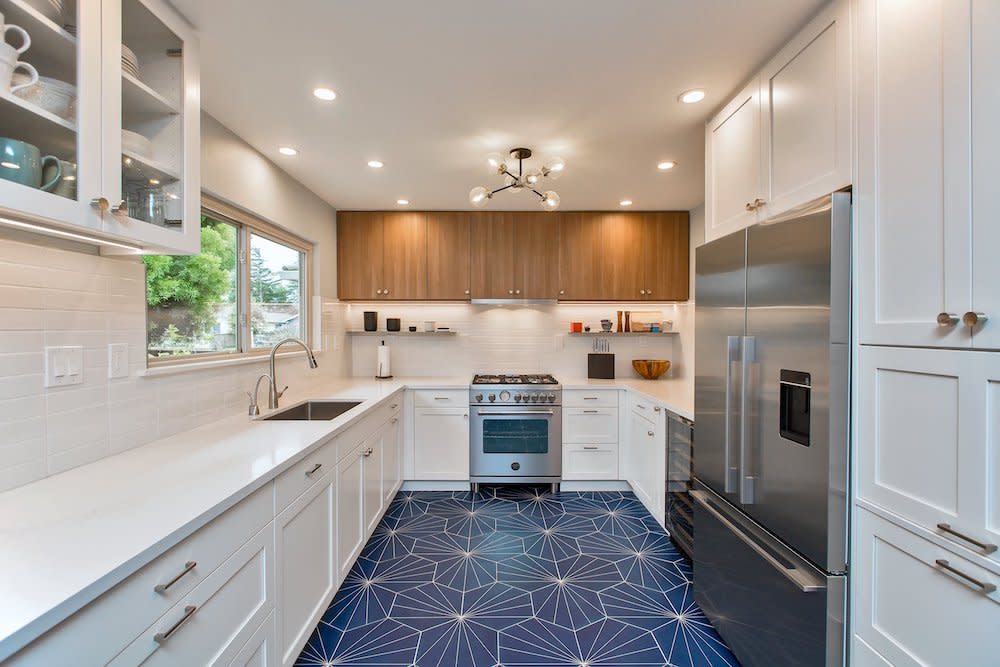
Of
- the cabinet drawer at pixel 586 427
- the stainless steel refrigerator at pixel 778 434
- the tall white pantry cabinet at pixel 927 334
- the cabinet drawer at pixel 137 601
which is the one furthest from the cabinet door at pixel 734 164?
the cabinet drawer at pixel 137 601

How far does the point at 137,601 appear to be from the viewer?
907 mm

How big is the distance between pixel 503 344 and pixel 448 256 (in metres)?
1.02

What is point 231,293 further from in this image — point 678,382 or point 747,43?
point 678,382

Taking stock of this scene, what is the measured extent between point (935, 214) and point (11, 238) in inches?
102

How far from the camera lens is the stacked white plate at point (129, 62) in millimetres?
1317

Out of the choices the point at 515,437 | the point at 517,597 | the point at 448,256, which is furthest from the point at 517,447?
the point at 448,256

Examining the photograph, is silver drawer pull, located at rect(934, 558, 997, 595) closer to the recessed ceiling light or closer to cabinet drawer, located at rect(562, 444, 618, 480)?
the recessed ceiling light

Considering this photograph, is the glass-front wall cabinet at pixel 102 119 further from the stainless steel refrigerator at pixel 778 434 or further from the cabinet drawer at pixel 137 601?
the stainless steel refrigerator at pixel 778 434

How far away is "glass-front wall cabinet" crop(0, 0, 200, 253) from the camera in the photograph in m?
1.04

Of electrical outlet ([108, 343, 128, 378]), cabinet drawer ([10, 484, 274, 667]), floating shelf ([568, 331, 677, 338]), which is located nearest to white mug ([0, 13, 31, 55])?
electrical outlet ([108, 343, 128, 378])

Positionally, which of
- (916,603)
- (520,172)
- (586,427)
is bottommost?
(586,427)

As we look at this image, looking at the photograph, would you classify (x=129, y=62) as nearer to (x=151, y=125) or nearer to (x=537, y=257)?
(x=151, y=125)

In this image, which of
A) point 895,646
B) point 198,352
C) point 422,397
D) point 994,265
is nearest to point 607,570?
point 895,646

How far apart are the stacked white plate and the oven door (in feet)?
9.58
